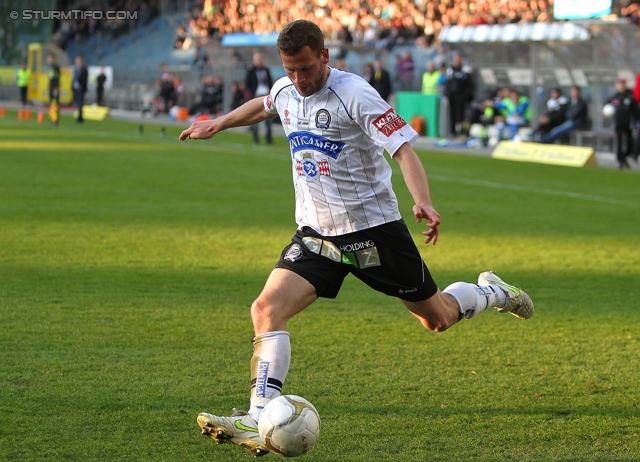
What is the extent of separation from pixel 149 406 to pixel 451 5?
98.3 feet

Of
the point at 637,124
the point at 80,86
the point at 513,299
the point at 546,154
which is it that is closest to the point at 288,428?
the point at 513,299

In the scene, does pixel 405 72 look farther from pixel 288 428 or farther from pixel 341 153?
pixel 288 428

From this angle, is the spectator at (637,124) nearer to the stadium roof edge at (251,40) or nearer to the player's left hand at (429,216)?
the stadium roof edge at (251,40)

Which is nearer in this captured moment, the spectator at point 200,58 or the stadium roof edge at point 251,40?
the stadium roof edge at point 251,40

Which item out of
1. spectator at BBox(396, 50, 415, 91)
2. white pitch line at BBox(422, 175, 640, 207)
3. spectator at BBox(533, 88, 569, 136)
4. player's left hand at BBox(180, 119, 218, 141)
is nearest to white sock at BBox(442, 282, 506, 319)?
player's left hand at BBox(180, 119, 218, 141)

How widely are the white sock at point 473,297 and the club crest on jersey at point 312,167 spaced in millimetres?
1176

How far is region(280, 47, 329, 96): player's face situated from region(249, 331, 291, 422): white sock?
1.19 metres

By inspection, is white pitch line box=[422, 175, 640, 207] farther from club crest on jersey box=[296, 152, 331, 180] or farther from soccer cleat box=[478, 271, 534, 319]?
club crest on jersey box=[296, 152, 331, 180]

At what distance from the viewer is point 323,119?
4.62 meters

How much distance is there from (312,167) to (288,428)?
1354 millimetres

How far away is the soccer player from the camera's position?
4410 millimetres

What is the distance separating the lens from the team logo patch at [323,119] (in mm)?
4609

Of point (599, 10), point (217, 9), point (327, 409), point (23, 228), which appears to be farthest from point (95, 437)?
point (217, 9)

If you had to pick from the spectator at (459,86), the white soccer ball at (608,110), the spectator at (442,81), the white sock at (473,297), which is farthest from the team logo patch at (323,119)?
the spectator at (442,81)
